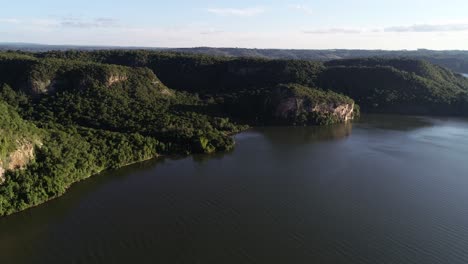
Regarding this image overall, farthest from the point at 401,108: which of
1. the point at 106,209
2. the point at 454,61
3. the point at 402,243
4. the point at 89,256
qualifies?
the point at 454,61

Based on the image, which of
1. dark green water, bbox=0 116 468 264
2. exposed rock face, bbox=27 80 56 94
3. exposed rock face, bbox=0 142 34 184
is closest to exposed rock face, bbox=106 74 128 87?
exposed rock face, bbox=27 80 56 94

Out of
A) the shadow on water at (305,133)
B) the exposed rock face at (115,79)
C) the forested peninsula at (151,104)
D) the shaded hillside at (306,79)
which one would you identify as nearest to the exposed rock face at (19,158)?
the forested peninsula at (151,104)

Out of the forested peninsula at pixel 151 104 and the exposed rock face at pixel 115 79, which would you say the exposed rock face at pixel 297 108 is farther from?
the exposed rock face at pixel 115 79

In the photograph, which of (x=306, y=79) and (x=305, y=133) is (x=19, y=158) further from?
(x=306, y=79)

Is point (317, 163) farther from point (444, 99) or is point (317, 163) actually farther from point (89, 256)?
point (444, 99)

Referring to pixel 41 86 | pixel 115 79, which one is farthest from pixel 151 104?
pixel 41 86

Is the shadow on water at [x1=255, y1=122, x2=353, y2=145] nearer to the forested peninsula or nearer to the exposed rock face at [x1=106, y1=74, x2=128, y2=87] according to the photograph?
the forested peninsula
